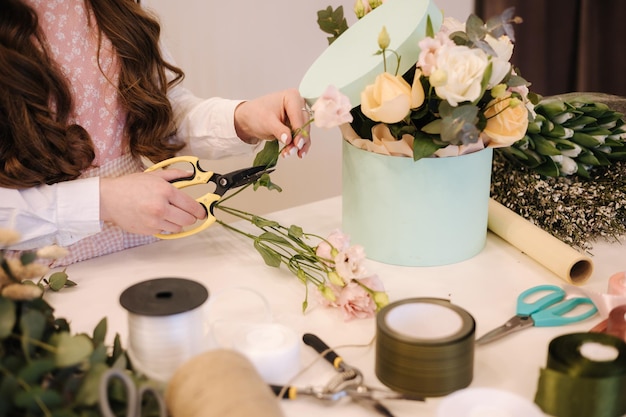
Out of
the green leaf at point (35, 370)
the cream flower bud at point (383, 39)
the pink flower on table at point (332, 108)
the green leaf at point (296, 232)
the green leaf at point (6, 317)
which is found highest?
the cream flower bud at point (383, 39)

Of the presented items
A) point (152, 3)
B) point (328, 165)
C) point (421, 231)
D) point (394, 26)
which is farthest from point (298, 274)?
point (328, 165)

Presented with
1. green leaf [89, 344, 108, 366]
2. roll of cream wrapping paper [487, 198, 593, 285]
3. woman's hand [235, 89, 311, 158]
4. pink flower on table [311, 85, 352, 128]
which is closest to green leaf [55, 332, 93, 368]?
green leaf [89, 344, 108, 366]

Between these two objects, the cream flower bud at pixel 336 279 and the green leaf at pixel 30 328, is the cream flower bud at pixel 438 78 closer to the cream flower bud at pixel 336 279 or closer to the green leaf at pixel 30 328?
the cream flower bud at pixel 336 279

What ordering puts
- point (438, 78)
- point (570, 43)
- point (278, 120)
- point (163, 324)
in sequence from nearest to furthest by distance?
point (163, 324) → point (438, 78) → point (278, 120) → point (570, 43)

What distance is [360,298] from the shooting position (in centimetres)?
85

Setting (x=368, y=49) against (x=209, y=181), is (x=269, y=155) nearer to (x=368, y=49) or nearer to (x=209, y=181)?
(x=209, y=181)

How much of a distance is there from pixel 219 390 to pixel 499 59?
54 cm

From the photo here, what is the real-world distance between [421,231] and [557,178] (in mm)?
275

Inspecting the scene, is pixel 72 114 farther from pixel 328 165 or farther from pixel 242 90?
pixel 328 165

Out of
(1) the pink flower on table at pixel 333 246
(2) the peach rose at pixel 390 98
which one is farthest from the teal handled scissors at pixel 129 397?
(2) the peach rose at pixel 390 98

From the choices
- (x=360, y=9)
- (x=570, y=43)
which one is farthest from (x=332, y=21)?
(x=570, y=43)

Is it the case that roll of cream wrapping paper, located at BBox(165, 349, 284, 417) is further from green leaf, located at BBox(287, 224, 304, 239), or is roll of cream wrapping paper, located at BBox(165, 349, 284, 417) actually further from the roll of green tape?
green leaf, located at BBox(287, 224, 304, 239)

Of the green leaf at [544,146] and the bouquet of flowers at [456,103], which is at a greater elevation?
the bouquet of flowers at [456,103]

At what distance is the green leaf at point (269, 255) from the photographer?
38.4 inches
